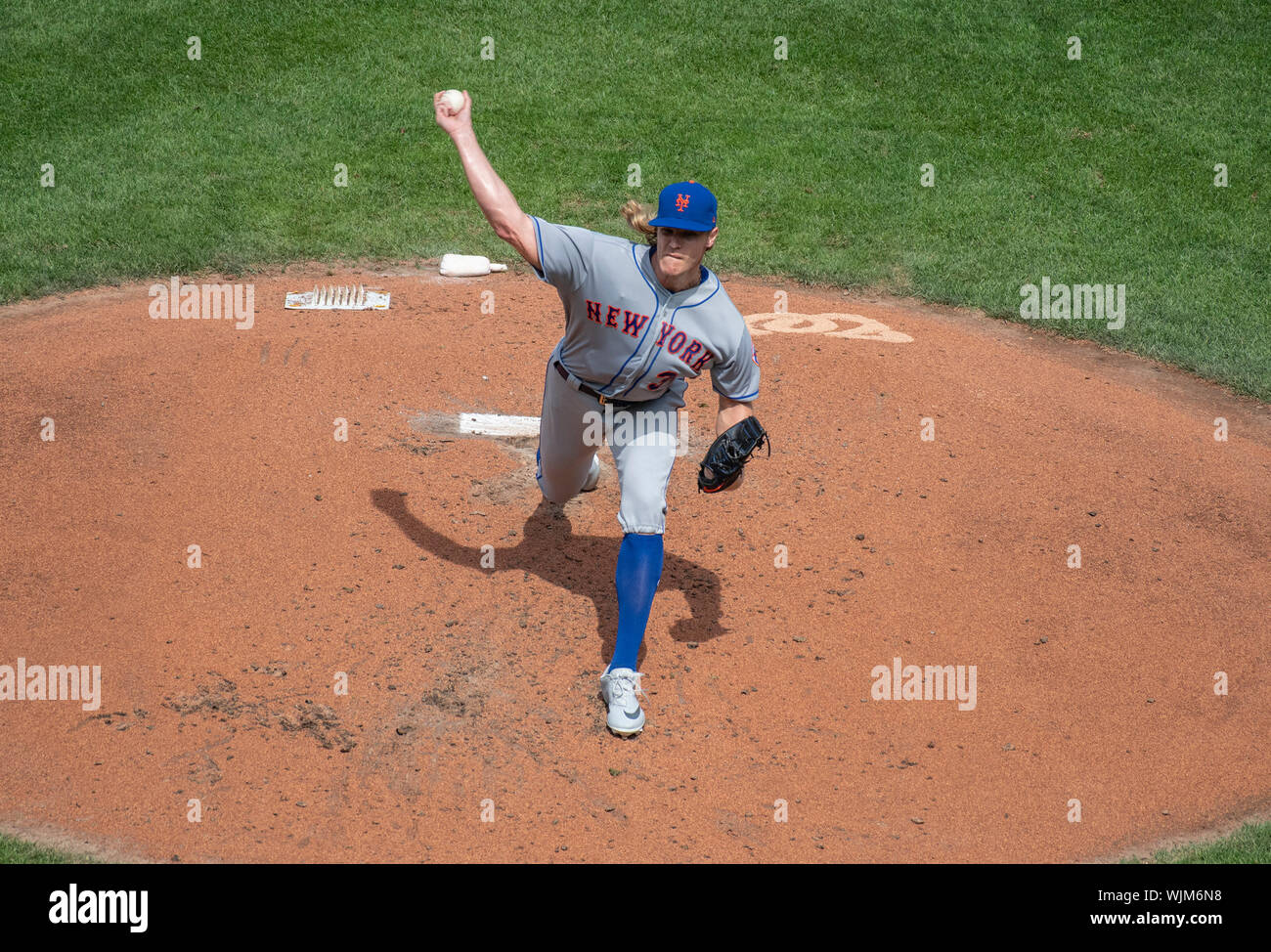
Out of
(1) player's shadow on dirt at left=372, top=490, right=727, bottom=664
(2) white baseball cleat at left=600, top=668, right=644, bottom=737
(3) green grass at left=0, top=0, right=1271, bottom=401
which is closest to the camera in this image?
(2) white baseball cleat at left=600, top=668, right=644, bottom=737

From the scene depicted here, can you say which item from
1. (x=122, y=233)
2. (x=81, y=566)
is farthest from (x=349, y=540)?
(x=122, y=233)

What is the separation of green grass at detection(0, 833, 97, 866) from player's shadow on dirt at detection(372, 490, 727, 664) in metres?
2.25

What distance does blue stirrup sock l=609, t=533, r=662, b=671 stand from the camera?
521cm

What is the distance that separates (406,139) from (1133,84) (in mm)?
7010

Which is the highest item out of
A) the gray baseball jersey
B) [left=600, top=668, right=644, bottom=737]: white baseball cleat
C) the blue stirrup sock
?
the gray baseball jersey

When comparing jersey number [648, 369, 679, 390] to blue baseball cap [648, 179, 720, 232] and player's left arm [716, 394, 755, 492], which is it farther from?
blue baseball cap [648, 179, 720, 232]

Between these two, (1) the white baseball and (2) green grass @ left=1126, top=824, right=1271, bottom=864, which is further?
(1) the white baseball

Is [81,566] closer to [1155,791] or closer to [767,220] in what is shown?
[1155,791]

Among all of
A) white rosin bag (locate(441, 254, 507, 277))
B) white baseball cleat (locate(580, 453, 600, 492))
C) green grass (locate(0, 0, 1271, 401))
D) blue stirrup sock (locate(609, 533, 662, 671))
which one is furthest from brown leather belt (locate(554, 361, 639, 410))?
green grass (locate(0, 0, 1271, 401))

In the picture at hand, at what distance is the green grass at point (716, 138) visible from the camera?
9997 millimetres

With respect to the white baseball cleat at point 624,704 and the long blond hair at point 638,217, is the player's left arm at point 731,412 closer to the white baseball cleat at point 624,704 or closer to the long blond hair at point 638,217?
the long blond hair at point 638,217

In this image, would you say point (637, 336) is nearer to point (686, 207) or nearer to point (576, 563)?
point (686, 207)

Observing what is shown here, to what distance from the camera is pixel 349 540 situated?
6.18m

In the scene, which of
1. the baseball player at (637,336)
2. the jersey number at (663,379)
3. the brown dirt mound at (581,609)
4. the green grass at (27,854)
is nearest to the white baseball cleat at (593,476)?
the brown dirt mound at (581,609)
